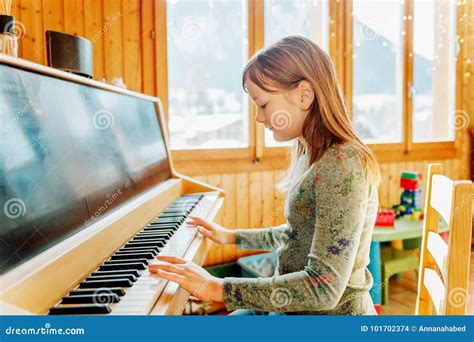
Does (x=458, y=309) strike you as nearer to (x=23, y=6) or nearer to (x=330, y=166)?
(x=330, y=166)

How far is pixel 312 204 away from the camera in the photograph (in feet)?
3.08

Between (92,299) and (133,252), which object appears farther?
(133,252)

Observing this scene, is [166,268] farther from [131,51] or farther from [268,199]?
[268,199]

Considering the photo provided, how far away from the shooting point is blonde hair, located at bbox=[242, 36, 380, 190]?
37.9 inches

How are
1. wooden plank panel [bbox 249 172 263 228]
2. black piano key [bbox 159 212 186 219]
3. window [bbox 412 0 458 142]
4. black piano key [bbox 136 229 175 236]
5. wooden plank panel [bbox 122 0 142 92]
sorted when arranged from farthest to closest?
window [bbox 412 0 458 142]
wooden plank panel [bbox 249 172 263 228]
wooden plank panel [bbox 122 0 142 92]
black piano key [bbox 159 212 186 219]
black piano key [bbox 136 229 175 236]

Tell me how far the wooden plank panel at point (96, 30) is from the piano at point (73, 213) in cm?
119

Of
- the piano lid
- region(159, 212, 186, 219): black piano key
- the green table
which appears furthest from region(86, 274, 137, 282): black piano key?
the green table

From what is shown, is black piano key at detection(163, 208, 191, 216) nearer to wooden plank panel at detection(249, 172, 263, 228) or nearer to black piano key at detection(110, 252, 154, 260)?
black piano key at detection(110, 252, 154, 260)

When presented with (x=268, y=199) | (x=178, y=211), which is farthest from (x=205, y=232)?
(x=268, y=199)

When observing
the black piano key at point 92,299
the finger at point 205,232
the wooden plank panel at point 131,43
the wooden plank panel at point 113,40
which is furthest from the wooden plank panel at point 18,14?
the black piano key at point 92,299

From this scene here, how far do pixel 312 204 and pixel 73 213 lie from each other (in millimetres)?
537

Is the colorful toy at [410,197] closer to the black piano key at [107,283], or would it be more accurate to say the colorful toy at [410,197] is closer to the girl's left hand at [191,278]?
the girl's left hand at [191,278]

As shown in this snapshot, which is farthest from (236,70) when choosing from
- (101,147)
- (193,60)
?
(101,147)

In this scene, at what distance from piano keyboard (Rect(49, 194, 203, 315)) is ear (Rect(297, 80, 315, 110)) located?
0.48m
